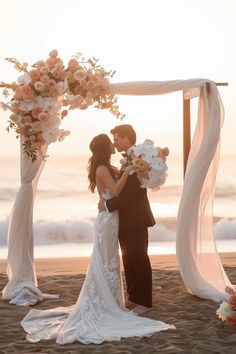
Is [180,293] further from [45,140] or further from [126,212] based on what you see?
[45,140]

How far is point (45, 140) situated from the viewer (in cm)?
581

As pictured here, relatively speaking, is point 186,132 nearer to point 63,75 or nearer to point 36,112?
point 63,75

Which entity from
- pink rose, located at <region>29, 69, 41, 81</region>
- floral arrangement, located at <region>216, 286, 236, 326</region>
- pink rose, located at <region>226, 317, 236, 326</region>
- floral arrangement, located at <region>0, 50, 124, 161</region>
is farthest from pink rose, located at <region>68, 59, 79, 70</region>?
pink rose, located at <region>226, 317, 236, 326</region>

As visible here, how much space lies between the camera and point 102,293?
5.69m

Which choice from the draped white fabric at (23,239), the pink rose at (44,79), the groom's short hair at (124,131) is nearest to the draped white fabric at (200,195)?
the groom's short hair at (124,131)

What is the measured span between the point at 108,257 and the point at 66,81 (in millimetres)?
1457

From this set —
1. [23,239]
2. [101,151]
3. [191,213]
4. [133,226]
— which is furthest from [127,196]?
[23,239]

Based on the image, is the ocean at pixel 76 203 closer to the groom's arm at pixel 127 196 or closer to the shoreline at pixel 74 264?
the shoreline at pixel 74 264

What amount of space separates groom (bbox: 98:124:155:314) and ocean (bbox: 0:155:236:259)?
10.1 meters

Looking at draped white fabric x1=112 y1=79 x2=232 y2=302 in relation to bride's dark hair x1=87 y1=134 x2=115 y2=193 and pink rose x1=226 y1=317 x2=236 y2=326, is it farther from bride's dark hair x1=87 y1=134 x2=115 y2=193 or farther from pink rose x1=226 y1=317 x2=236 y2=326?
pink rose x1=226 y1=317 x2=236 y2=326

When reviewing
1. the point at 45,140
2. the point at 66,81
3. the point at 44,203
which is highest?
the point at 66,81

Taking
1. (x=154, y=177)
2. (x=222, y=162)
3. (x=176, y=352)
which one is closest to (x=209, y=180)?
Answer: (x=154, y=177)

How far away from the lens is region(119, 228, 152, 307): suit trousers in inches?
233

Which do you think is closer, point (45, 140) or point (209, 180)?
point (45, 140)
